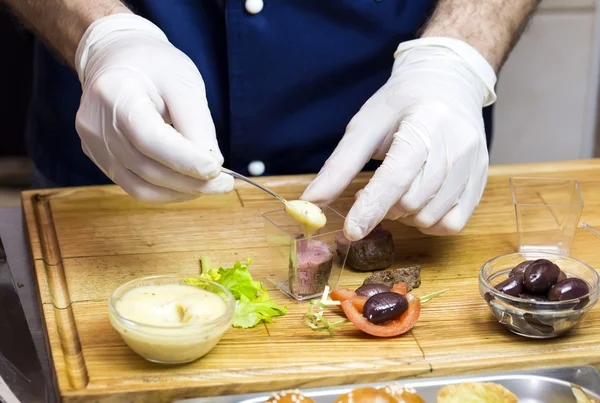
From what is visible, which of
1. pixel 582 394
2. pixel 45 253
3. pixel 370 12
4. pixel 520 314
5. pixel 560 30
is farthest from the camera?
pixel 560 30

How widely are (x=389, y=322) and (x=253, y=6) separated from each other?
32.8 inches

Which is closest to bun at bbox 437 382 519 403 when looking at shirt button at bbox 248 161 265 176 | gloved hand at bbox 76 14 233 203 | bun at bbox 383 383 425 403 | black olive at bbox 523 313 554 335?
bun at bbox 383 383 425 403

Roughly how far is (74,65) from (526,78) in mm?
1725

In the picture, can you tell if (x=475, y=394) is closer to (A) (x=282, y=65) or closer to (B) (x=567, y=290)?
(B) (x=567, y=290)

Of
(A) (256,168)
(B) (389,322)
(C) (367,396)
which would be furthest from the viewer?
(A) (256,168)

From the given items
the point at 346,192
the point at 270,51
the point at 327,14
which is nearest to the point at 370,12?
the point at 327,14

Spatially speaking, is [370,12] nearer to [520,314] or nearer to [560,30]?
[520,314]

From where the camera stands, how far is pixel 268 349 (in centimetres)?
137

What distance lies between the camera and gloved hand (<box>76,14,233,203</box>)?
142 cm

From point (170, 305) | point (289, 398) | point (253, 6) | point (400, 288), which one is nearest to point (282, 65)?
point (253, 6)

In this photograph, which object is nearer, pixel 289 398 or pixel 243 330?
pixel 289 398

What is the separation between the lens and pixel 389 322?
1403mm

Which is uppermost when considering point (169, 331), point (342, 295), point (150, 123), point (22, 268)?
point (150, 123)

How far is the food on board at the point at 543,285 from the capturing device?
1.35 meters
